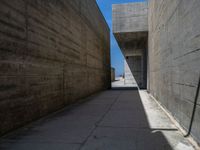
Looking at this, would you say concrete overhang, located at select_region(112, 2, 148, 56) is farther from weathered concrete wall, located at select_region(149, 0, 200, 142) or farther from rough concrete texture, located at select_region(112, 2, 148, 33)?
weathered concrete wall, located at select_region(149, 0, 200, 142)

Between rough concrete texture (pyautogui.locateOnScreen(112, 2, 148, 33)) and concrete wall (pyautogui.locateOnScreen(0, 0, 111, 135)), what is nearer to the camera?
concrete wall (pyautogui.locateOnScreen(0, 0, 111, 135))

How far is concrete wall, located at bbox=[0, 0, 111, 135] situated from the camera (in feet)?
10.3

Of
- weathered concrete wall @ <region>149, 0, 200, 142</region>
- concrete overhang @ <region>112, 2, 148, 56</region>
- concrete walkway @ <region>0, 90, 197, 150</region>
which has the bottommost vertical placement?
concrete walkway @ <region>0, 90, 197, 150</region>

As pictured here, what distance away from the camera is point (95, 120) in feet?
13.5

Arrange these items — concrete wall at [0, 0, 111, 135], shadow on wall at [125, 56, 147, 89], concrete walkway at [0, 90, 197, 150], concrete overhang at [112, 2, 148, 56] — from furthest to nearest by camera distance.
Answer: shadow on wall at [125, 56, 147, 89], concrete overhang at [112, 2, 148, 56], concrete wall at [0, 0, 111, 135], concrete walkway at [0, 90, 197, 150]

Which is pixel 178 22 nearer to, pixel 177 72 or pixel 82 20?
pixel 177 72

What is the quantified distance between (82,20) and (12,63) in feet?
17.5

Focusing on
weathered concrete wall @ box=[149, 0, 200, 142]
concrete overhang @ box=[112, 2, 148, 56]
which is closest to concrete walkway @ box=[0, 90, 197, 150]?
weathered concrete wall @ box=[149, 0, 200, 142]

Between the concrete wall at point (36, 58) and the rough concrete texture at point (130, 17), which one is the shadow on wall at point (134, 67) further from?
the concrete wall at point (36, 58)

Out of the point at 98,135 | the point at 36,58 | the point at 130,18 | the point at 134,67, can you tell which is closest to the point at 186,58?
the point at 98,135

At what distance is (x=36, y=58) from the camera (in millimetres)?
4051

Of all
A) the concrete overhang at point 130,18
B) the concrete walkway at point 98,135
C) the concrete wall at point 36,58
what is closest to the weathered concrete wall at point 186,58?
the concrete walkway at point 98,135

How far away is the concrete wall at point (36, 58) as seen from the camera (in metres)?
3.13

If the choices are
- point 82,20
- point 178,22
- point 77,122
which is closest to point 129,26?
point 82,20
